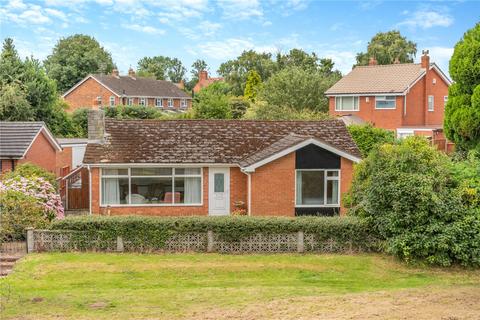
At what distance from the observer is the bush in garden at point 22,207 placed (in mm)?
19219

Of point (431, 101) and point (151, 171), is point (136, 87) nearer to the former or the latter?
point (431, 101)

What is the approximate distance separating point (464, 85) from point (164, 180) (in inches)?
558

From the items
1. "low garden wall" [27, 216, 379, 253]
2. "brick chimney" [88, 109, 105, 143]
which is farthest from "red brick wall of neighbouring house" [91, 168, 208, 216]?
"low garden wall" [27, 216, 379, 253]

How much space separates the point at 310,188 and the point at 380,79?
29807mm

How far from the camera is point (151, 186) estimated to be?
2436cm

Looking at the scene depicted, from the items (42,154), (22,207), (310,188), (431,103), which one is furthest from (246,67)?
(22,207)

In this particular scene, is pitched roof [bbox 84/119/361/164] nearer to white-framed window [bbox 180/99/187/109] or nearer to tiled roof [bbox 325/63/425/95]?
tiled roof [bbox 325/63/425/95]

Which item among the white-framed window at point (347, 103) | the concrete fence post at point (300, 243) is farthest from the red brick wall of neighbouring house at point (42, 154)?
the white-framed window at point (347, 103)

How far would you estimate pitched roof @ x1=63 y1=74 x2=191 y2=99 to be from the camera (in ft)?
242

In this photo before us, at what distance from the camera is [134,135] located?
2556 cm

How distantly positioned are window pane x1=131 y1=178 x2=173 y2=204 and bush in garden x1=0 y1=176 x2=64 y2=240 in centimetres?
372

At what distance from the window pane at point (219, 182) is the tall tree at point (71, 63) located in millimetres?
57324

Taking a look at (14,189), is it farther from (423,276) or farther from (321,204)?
(423,276)

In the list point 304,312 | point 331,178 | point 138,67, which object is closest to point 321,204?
point 331,178
